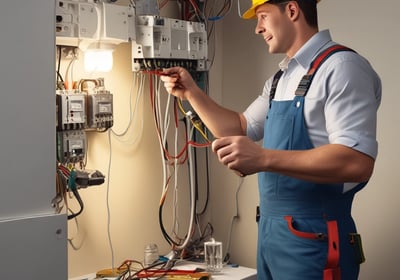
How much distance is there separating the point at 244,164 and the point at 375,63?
3.67ft

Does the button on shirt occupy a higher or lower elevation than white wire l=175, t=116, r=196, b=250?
higher

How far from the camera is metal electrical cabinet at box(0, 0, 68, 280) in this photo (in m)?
1.52

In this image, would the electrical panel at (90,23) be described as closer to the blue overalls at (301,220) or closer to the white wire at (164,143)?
the white wire at (164,143)

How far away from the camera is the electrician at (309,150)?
1702 millimetres

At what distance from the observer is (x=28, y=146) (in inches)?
61.7

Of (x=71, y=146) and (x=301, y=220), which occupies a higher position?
(x=71, y=146)

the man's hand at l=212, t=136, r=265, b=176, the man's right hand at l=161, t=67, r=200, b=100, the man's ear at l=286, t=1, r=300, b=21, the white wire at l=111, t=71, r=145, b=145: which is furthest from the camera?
the white wire at l=111, t=71, r=145, b=145

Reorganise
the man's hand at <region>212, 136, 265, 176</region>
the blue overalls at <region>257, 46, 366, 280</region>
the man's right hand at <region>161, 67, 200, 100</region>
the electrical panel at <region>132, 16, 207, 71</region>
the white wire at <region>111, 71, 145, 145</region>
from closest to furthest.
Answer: the man's hand at <region>212, 136, 265, 176</region>, the blue overalls at <region>257, 46, 366, 280</region>, the man's right hand at <region>161, 67, 200, 100</region>, the electrical panel at <region>132, 16, 207, 71</region>, the white wire at <region>111, 71, 145, 145</region>

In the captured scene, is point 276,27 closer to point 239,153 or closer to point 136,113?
point 239,153

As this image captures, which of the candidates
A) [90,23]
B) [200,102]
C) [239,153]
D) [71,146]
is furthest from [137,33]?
[239,153]

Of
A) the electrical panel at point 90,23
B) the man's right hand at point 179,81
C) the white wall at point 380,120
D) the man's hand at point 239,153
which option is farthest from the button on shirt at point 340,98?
the electrical panel at point 90,23

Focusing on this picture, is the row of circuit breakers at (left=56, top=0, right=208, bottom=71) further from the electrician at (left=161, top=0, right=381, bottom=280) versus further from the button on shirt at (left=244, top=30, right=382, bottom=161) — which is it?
the button on shirt at (left=244, top=30, right=382, bottom=161)

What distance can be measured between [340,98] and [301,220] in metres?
0.40

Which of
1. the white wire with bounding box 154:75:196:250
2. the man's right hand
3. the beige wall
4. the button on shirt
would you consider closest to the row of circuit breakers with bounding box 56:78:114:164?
the beige wall
